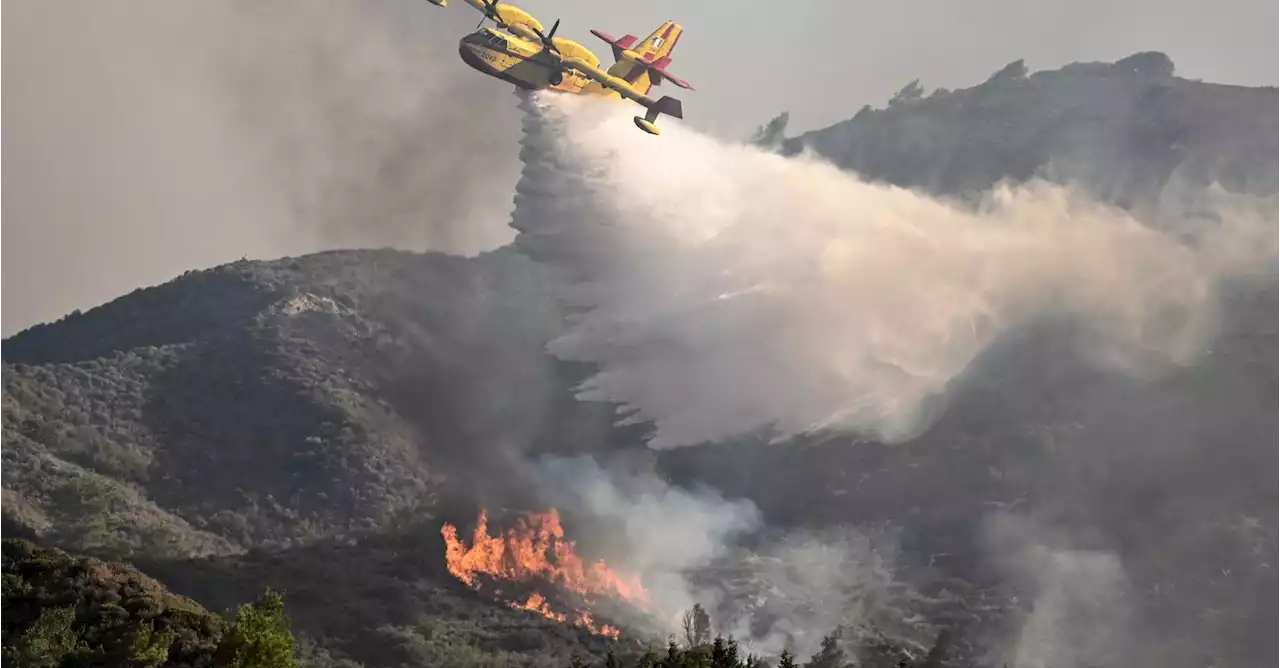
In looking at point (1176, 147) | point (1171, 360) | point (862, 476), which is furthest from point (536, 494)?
point (1176, 147)

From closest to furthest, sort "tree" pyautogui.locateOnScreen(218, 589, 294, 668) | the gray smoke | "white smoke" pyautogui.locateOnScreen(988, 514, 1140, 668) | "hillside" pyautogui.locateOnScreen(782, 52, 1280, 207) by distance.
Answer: "tree" pyautogui.locateOnScreen(218, 589, 294, 668) < "white smoke" pyautogui.locateOnScreen(988, 514, 1140, 668) < the gray smoke < "hillside" pyautogui.locateOnScreen(782, 52, 1280, 207)

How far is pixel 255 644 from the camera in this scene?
43.6 metres

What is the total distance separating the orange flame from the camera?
8844 centimetres

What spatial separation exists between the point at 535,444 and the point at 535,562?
45422 millimetres

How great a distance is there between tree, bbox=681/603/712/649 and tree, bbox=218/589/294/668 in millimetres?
41622

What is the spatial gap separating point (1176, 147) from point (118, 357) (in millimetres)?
161142

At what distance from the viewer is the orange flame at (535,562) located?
290 feet

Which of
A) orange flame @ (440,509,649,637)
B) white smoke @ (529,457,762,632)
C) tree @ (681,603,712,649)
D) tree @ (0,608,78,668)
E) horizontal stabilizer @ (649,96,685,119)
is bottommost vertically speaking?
tree @ (0,608,78,668)

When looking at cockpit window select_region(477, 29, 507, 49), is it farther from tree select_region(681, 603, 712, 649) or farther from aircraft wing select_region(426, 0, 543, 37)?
tree select_region(681, 603, 712, 649)

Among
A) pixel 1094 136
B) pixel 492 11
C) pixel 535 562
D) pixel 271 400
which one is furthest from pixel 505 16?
pixel 1094 136

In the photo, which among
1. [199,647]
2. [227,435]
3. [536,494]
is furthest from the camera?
[227,435]

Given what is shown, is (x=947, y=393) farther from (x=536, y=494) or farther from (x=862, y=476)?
(x=536, y=494)

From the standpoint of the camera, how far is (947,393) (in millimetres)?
114625

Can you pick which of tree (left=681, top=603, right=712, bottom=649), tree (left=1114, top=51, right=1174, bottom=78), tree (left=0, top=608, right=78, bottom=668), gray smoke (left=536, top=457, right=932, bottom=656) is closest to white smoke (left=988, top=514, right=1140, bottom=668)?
gray smoke (left=536, top=457, right=932, bottom=656)
